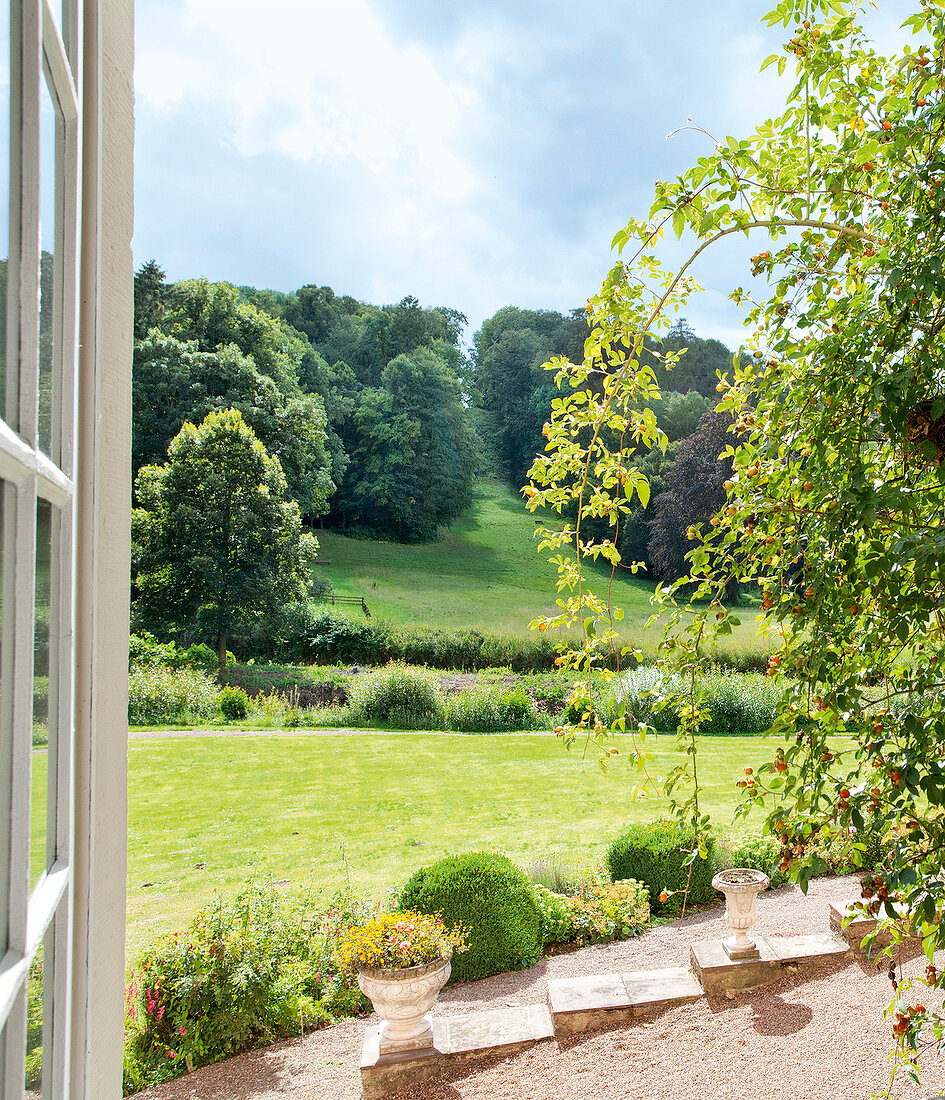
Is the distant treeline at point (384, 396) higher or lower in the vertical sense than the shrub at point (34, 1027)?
higher

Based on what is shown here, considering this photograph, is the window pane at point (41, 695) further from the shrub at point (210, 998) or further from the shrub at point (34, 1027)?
the shrub at point (210, 998)

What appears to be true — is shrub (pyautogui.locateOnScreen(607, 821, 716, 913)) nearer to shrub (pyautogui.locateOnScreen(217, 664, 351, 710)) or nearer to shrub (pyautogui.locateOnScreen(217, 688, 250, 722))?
shrub (pyautogui.locateOnScreen(217, 664, 351, 710))

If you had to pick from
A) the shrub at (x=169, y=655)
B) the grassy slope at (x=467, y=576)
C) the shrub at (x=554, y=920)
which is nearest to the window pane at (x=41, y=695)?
the shrub at (x=554, y=920)

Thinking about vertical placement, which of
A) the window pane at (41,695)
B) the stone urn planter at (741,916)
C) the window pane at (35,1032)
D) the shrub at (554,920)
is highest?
the window pane at (41,695)

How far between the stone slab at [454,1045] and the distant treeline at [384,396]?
1181 cm

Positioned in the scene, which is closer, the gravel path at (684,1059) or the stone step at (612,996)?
the gravel path at (684,1059)

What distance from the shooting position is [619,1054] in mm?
3205

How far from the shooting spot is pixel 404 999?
125 inches

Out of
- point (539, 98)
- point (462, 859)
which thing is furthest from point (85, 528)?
point (539, 98)

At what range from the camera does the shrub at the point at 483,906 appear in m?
4.07

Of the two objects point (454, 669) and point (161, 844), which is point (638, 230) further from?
point (454, 669)

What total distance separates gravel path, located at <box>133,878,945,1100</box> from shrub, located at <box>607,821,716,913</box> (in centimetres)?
123

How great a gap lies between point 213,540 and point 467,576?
11.6 m

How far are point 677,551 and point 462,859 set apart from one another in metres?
16.7
